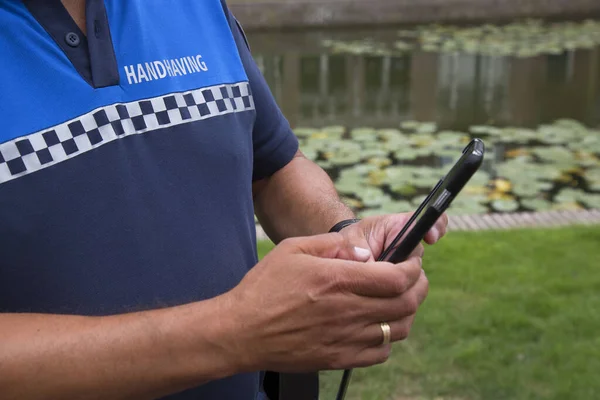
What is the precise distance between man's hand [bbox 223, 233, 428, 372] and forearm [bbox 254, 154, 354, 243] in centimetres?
40

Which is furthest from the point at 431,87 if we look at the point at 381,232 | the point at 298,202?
the point at 381,232

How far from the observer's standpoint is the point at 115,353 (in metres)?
0.83

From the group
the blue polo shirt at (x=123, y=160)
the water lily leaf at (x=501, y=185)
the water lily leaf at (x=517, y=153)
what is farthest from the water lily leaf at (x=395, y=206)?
the blue polo shirt at (x=123, y=160)

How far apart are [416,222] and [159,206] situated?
1.24 feet

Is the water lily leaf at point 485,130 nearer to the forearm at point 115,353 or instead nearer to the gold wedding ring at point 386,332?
the gold wedding ring at point 386,332

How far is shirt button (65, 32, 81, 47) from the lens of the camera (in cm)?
97

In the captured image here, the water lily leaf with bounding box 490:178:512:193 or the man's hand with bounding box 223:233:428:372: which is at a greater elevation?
the man's hand with bounding box 223:233:428:372

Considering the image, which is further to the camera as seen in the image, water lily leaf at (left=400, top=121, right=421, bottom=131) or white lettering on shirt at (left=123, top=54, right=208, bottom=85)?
water lily leaf at (left=400, top=121, right=421, bottom=131)

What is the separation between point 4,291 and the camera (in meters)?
0.90

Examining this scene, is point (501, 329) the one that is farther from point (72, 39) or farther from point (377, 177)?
point (72, 39)

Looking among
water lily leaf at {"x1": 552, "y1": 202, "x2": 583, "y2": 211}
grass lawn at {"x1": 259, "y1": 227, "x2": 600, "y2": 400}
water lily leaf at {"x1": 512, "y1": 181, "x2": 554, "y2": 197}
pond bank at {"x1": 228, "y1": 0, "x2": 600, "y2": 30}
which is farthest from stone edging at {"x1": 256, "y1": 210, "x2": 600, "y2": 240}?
pond bank at {"x1": 228, "y1": 0, "x2": 600, "y2": 30}

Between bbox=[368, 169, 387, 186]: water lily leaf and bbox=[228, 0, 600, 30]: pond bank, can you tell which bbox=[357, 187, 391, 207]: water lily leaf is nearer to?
bbox=[368, 169, 387, 186]: water lily leaf

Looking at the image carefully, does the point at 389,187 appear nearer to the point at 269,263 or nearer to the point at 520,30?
the point at 269,263

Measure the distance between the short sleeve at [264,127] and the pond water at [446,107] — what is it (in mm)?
2214
